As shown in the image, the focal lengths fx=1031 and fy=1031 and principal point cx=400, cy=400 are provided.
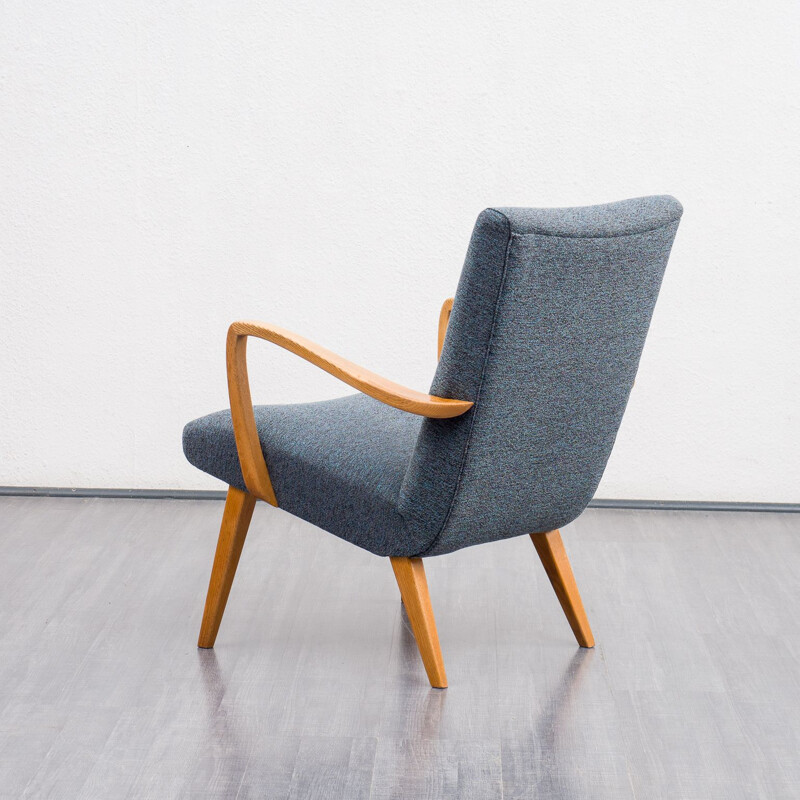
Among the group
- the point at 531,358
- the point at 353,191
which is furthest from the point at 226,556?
the point at 353,191

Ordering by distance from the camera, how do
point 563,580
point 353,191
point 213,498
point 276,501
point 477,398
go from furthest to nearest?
point 213,498
point 353,191
point 563,580
point 276,501
point 477,398

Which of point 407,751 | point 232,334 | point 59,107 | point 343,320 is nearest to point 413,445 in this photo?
point 232,334

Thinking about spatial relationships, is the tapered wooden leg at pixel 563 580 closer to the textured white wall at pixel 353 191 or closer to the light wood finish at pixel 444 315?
the light wood finish at pixel 444 315

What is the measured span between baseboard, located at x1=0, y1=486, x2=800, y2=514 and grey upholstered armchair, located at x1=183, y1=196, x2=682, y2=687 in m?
0.96

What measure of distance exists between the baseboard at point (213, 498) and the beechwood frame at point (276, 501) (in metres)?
0.92

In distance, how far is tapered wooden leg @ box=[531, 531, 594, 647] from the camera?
204 cm

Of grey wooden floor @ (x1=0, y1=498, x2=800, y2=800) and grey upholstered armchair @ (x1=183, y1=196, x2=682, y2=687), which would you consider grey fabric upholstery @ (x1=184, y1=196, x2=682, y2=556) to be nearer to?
grey upholstered armchair @ (x1=183, y1=196, x2=682, y2=687)

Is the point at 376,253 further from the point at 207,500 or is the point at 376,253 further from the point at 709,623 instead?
the point at 709,623

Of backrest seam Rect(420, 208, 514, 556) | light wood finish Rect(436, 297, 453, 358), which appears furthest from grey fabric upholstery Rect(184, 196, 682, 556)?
light wood finish Rect(436, 297, 453, 358)

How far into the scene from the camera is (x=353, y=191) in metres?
2.83

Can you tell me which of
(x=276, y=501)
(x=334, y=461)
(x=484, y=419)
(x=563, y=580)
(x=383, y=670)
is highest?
(x=484, y=419)

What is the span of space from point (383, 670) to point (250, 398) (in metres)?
0.58

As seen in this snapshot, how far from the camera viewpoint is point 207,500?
2.95 metres

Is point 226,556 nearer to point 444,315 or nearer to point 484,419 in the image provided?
point 484,419
